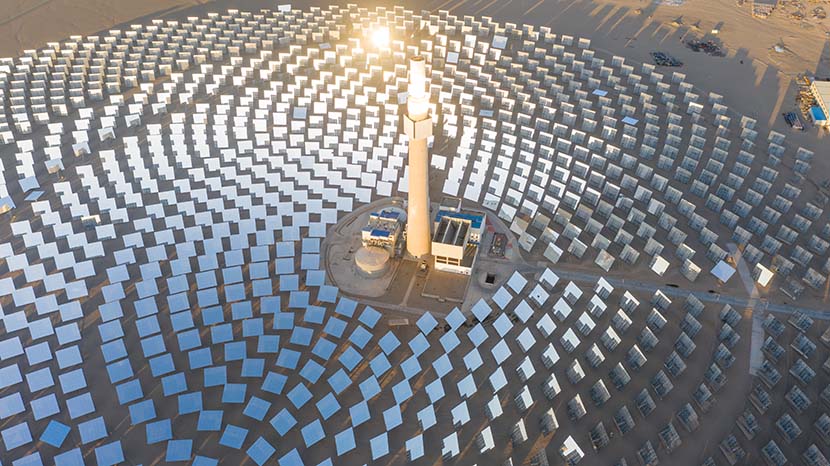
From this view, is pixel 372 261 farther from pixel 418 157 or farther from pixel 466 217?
pixel 418 157

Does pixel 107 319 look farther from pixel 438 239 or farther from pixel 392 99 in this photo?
pixel 392 99

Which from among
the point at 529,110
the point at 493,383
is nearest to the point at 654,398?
the point at 493,383

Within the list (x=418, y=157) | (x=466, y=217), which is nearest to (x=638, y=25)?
(x=466, y=217)

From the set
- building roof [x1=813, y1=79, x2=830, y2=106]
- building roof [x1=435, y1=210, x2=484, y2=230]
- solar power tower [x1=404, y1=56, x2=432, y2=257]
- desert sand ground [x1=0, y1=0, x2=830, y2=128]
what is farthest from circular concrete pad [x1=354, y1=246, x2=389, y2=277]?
building roof [x1=813, y1=79, x2=830, y2=106]

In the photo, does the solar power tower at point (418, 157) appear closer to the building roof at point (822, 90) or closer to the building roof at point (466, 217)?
the building roof at point (466, 217)

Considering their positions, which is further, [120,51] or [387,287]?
[120,51]

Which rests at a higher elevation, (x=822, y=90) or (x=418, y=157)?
(x=418, y=157)
